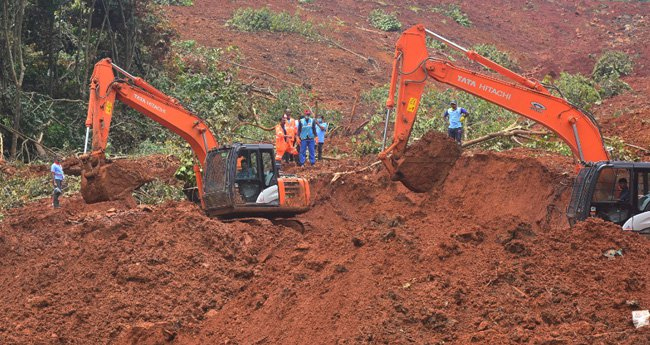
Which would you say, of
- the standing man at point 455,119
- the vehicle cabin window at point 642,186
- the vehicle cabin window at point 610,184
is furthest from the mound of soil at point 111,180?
the vehicle cabin window at point 642,186

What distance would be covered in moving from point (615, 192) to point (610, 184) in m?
0.13

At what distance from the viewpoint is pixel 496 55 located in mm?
39812

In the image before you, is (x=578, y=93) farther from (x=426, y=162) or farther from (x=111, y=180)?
(x=111, y=180)

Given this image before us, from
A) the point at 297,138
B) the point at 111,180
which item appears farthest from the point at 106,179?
the point at 297,138

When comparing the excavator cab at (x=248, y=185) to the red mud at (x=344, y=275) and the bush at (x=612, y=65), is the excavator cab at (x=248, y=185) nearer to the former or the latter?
the red mud at (x=344, y=275)

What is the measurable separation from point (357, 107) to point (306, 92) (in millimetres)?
2056

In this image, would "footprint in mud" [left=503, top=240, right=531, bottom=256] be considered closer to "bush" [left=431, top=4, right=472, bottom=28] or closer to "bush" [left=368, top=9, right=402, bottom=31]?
"bush" [left=368, top=9, right=402, bottom=31]

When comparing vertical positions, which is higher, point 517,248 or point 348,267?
point 517,248

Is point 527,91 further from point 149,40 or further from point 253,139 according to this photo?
point 149,40

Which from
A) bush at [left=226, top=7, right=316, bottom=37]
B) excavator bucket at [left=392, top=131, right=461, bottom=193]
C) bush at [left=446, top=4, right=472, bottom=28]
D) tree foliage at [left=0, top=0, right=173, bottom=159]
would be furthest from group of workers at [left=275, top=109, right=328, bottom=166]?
bush at [left=446, top=4, right=472, bottom=28]

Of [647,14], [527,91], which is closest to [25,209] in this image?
[527,91]

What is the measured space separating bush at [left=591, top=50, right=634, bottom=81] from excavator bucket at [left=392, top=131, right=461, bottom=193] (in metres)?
21.6

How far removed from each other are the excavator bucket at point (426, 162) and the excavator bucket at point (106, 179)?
422 cm

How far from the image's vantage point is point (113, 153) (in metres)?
23.4
